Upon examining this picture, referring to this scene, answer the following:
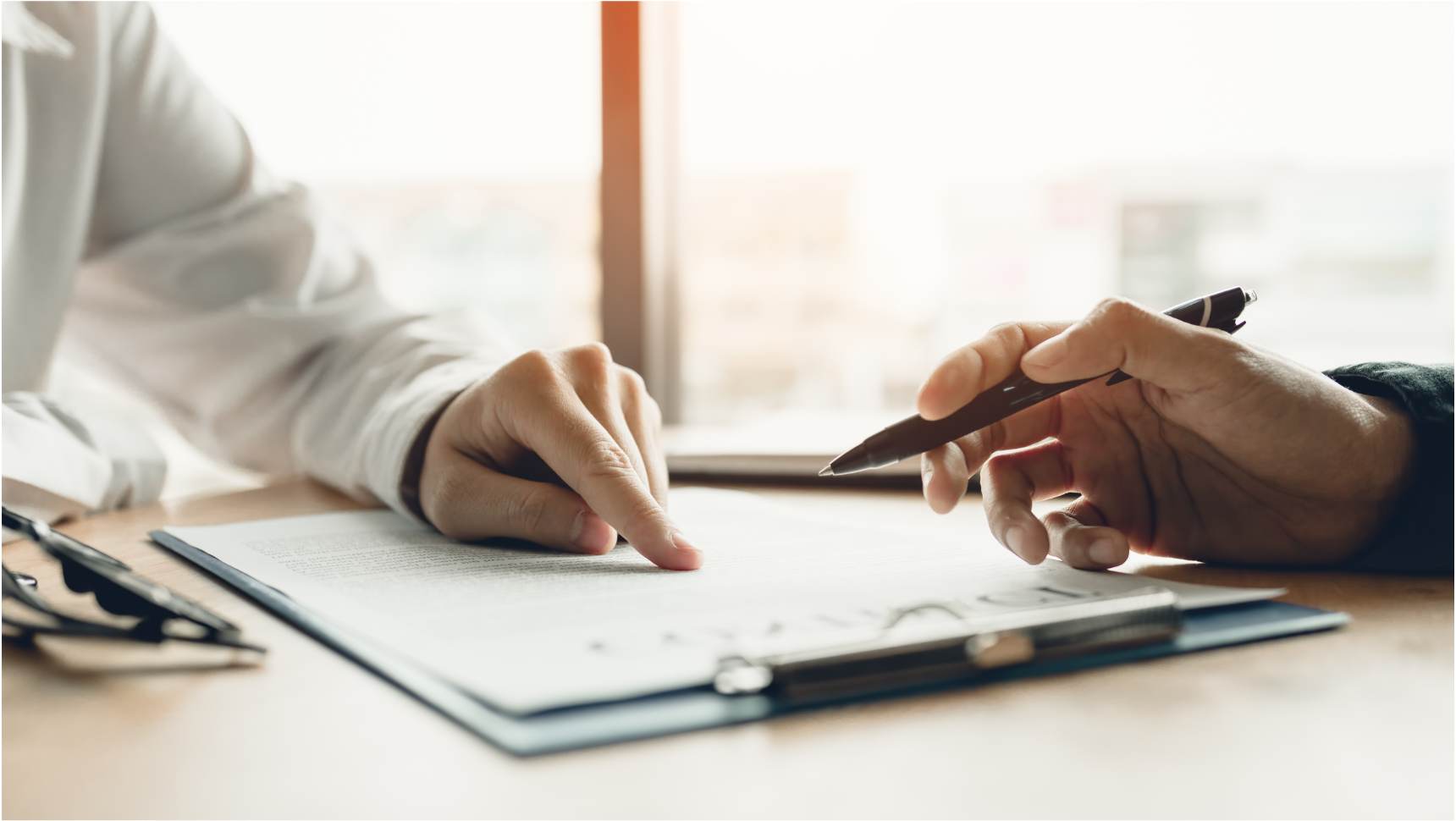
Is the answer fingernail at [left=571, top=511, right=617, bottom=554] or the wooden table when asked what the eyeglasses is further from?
fingernail at [left=571, top=511, right=617, bottom=554]

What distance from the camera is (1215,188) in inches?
69.9

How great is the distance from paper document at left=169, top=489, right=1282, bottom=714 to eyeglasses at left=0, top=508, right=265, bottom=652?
5 cm

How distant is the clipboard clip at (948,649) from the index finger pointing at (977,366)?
14 cm

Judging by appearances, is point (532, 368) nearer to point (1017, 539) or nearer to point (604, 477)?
point (604, 477)

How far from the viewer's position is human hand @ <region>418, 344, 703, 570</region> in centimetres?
58

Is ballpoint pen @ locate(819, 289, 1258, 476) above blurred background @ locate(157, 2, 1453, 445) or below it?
below

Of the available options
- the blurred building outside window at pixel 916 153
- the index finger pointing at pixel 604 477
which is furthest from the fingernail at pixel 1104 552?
the blurred building outside window at pixel 916 153

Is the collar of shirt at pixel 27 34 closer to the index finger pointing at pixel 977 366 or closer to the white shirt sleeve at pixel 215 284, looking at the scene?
the white shirt sleeve at pixel 215 284

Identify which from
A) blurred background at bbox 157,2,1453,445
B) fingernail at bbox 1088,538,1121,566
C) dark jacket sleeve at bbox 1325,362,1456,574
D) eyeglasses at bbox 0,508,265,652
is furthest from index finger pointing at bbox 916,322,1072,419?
blurred background at bbox 157,2,1453,445

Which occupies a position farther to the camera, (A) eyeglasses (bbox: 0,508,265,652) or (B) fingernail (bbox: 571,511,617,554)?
(B) fingernail (bbox: 571,511,617,554)

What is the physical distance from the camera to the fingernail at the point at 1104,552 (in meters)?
0.55

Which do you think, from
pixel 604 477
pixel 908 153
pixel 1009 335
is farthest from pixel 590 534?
pixel 908 153

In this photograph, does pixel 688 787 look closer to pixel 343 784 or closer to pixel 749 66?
pixel 343 784

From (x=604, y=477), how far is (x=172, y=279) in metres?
0.67
